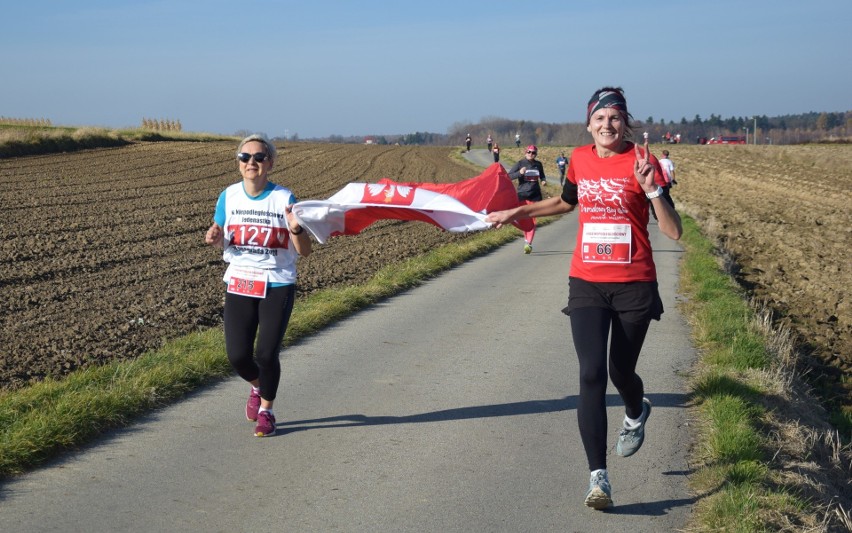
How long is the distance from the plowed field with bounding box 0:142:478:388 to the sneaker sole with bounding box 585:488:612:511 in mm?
4855

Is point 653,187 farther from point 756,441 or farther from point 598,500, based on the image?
point 756,441

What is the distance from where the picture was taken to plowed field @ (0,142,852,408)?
10.4m

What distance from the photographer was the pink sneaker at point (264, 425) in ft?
21.5

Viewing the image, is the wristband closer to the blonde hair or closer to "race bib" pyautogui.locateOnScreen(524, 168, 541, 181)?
the blonde hair

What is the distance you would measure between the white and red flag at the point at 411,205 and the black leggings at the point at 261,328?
1.67 ft

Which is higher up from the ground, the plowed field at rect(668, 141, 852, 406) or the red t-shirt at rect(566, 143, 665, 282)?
the red t-shirt at rect(566, 143, 665, 282)

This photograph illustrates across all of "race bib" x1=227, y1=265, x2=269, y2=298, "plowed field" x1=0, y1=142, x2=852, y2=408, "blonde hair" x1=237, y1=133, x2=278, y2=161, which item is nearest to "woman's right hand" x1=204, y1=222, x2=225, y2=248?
"race bib" x1=227, y1=265, x2=269, y2=298

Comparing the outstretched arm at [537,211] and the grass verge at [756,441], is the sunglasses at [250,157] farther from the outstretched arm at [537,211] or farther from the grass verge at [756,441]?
the grass verge at [756,441]

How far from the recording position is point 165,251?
17594 millimetres

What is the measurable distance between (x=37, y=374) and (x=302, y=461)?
10.9 ft

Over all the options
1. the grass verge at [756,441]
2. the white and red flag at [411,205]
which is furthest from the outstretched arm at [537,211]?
the grass verge at [756,441]

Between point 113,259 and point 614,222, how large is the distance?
12.3 meters

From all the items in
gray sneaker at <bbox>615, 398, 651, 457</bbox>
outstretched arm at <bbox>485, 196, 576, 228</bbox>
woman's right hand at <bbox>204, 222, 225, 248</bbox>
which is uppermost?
outstretched arm at <bbox>485, 196, 576, 228</bbox>

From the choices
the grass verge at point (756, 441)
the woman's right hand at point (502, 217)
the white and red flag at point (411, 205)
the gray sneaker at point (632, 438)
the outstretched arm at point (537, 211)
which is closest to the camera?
the grass verge at point (756, 441)
